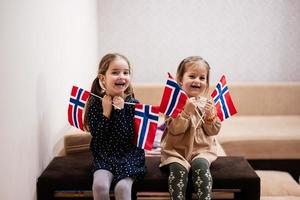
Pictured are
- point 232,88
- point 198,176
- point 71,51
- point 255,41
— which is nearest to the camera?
point 198,176

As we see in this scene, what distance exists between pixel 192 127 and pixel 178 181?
0.31 m

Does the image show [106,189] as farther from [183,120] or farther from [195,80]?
[195,80]

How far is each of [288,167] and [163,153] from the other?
1.43m

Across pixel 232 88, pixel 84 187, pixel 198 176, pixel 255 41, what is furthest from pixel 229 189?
pixel 255 41

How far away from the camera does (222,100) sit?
234 cm

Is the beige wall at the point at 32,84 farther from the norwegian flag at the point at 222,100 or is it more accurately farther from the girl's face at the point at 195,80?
the norwegian flag at the point at 222,100

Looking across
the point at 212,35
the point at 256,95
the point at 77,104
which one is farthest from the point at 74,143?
the point at 212,35

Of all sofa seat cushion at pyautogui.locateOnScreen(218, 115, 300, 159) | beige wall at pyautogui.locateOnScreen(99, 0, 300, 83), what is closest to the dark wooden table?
A: sofa seat cushion at pyautogui.locateOnScreen(218, 115, 300, 159)

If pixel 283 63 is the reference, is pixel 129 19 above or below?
above

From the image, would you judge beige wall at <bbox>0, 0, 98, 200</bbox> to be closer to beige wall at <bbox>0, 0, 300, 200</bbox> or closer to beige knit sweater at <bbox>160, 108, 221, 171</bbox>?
beige wall at <bbox>0, 0, 300, 200</bbox>

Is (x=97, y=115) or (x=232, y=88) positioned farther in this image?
(x=232, y=88)

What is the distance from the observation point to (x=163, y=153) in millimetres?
2268

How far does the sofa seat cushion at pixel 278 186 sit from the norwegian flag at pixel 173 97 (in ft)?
2.56

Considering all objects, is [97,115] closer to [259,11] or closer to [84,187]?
[84,187]
